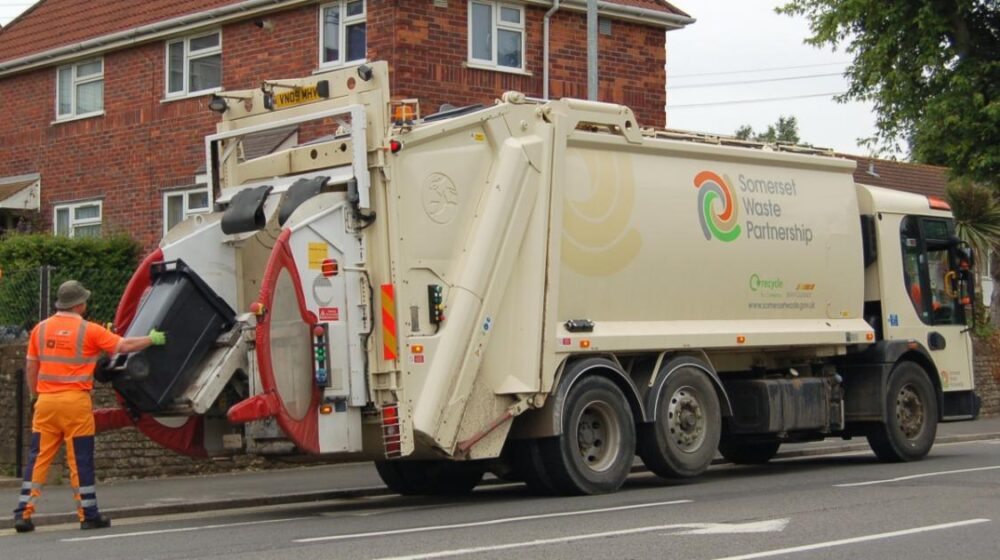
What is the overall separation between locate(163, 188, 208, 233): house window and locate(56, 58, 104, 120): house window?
2.52 meters

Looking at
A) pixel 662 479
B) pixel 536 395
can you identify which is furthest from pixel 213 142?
pixel 662 479

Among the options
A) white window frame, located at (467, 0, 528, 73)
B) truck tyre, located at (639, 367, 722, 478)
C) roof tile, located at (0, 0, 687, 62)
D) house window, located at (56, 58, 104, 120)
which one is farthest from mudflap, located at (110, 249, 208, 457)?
house window, located at (56, 58, 104, 120)

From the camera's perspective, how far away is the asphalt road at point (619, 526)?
8.94 metres

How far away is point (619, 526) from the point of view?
10.1 meters

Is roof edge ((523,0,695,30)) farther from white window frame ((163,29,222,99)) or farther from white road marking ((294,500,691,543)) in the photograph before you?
white road marking ((294,500,691,543))

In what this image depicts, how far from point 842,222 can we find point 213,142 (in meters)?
6.62

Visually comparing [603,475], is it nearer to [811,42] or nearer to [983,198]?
[983,198]

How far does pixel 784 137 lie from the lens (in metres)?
95.4

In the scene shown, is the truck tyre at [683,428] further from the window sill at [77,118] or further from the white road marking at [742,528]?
the window sill at [77,118]

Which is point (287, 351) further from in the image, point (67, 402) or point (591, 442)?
point (591, 442)

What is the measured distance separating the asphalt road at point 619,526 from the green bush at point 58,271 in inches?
185

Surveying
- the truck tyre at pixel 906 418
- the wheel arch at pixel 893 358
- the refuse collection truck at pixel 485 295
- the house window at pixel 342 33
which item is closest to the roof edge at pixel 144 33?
the house window at pixel 342 33

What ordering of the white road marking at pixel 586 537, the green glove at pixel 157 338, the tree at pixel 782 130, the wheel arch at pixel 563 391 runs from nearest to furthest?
the white road marking at pixel 586 537 < the green glove at pixel 157 338 < the wheel arch at pixel 563 391 < the tree at pixel 782 130

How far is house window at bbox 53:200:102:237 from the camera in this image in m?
26.7
